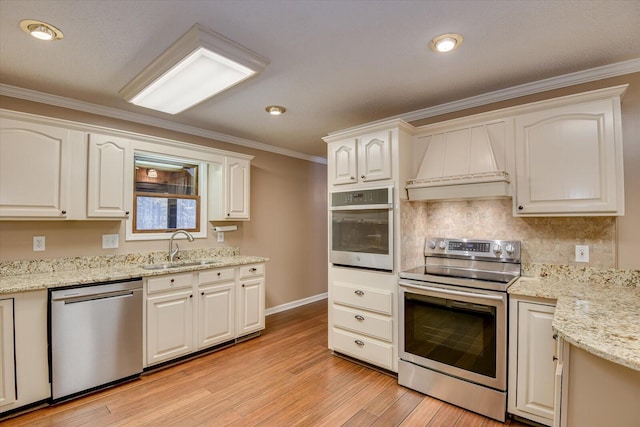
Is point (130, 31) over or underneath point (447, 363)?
over

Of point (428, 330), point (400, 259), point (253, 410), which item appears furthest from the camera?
point (400, 259)

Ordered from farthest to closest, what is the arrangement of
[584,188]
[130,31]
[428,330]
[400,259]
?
[400,259] → [428,330] → [584,188] → [130,31]

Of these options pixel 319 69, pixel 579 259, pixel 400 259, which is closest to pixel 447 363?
pixel 400 259

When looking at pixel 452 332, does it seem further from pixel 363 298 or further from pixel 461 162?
pixel 461 162

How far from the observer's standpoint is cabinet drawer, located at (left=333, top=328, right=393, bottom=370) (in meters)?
2.68

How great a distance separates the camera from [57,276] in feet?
8.16

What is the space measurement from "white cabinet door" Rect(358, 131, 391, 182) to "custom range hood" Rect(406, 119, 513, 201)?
0.26m

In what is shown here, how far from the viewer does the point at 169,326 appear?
2852 millimetres

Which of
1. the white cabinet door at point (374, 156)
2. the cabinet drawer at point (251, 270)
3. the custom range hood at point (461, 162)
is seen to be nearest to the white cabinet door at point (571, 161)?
the custom range hood at point (461, 162)

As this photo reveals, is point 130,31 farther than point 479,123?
No

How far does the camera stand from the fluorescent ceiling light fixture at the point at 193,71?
1841 millimetres

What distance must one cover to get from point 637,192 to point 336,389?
2574 mm

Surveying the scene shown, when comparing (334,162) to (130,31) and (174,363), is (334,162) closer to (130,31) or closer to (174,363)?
(130,31)

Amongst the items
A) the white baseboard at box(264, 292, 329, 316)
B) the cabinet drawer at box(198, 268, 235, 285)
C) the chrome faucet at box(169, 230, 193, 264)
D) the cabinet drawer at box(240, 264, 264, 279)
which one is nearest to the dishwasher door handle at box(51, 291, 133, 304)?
the cabinet drawer at box(198, 268, 235, 285)
